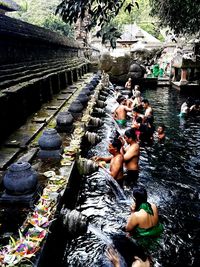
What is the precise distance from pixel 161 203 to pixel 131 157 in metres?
1.76

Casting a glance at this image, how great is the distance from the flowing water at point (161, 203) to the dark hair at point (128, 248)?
26cm

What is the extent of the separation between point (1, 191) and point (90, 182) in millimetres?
3759

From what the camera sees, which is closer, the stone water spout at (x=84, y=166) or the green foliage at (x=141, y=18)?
the stone water spout at (x=84, y=166)

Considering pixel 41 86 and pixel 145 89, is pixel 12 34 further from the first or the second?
pixel 145 89

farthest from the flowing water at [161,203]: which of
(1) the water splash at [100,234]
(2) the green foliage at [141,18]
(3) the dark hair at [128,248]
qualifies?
(2) the green foliage at [141,18]

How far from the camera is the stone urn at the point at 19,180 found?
4945 millimetres

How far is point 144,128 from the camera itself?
13.3m

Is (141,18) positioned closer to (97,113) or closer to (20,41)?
(97,113)

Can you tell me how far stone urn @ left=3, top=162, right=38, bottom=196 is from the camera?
4945mm

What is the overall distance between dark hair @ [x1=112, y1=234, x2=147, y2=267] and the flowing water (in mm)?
258

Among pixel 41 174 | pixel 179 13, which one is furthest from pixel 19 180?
pixel 179 13

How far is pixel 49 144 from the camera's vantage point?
7082 mm

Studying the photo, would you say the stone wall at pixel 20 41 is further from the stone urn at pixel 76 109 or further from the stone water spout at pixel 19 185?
the stone water spout at pixel 19 185

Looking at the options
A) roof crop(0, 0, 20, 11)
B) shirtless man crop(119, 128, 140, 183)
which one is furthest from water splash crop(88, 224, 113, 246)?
roof crop(0, 0, 20, 11)
